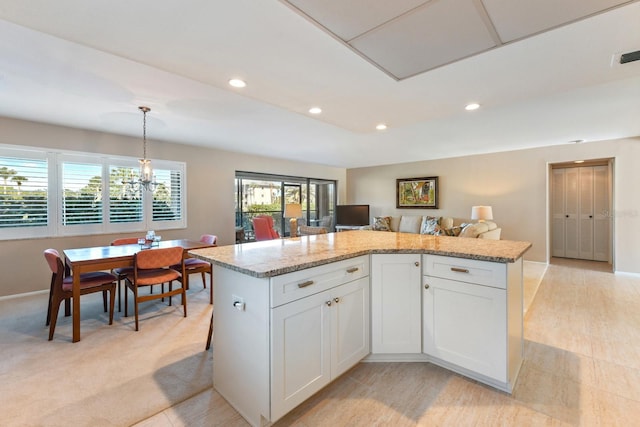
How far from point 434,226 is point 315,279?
18.2 ft

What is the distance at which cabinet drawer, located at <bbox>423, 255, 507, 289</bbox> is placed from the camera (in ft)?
5.98

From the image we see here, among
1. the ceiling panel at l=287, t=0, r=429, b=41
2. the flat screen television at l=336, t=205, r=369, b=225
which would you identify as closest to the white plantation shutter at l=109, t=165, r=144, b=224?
the ceiling panel at l=287, t=0, r=429, b=41

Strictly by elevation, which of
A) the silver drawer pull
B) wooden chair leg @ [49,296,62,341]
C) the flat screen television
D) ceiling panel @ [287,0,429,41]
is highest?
ceiling panel @ [287,0,429,41]

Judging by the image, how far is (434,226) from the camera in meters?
6.61

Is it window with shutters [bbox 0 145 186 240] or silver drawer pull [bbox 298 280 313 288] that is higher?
window with shutters [bbox 0 145 186 240]

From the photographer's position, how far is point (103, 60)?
7.15ft

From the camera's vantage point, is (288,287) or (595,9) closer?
(595,9)

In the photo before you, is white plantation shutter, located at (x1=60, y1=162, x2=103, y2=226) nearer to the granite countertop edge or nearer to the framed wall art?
the granite countertop edge

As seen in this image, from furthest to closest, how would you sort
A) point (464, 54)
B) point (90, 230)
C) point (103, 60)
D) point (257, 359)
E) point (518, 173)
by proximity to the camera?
point (518, 173) < point (90, 230) < point (103, 60) < point (464, 54) < point (257, 359)

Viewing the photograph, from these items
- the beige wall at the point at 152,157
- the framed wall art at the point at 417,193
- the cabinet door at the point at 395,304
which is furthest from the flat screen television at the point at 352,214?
the cabinet door at the point at 395,304

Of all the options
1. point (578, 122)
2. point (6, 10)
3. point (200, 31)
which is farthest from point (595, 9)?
Answer: point (578, 122)

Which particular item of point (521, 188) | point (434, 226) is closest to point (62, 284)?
point (434, 226)

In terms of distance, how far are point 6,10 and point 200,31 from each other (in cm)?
93

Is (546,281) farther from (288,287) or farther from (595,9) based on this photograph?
(288,287)
